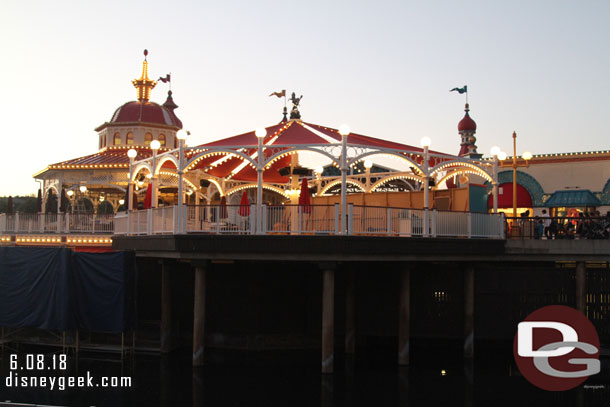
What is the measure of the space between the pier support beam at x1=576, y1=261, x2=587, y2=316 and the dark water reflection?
2246mm

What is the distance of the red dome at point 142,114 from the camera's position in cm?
5081

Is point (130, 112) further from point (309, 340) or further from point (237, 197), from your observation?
point (309, 340)

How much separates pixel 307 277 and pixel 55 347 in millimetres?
9771

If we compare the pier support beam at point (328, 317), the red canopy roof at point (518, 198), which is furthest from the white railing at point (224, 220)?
the red canopy roof at point (518, 198)

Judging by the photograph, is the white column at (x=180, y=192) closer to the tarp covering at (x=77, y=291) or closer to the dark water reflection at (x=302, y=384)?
the tarp covering at (x=77, y=291)

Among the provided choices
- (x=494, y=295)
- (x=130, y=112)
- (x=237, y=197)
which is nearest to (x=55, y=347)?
(x=237, y=197)

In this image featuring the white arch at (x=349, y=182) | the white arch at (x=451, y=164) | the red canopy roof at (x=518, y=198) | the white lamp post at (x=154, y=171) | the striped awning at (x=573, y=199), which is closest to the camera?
the white arch at (x=451, y=164)

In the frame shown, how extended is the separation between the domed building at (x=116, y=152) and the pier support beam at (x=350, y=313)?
1924 cm

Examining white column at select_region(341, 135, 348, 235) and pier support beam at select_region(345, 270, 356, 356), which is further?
pier support beam at select_region(345, 270, 356, 356)

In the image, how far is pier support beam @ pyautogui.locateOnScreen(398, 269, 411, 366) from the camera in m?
24.3

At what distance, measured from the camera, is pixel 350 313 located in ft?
88.5

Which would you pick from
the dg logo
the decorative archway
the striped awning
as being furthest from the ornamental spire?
the dg logo

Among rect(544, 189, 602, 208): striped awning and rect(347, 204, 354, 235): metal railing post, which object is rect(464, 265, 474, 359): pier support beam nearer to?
rect(347, 204, 354, 235): metal railing post

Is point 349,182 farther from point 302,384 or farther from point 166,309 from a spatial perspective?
point 302,384
